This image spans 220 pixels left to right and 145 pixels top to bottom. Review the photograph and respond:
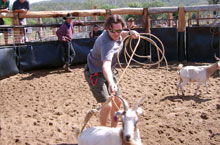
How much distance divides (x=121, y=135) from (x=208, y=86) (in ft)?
16.3

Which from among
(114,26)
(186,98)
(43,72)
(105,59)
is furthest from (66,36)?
(105,59)

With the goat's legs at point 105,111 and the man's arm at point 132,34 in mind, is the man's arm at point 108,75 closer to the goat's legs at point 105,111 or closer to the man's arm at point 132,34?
the goat's legs at point 105,111

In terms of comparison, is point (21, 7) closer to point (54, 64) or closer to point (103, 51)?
point (54, 64)

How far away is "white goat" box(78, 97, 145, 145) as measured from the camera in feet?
10.7

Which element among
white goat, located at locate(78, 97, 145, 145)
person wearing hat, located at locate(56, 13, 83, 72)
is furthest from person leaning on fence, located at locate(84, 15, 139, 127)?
person wearing hat, located at locate(56, 13, 83, 72)

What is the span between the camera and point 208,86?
7.84 meters

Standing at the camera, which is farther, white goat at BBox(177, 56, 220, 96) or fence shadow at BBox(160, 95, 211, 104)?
white goat at BBox(177, 56, 220, 96)

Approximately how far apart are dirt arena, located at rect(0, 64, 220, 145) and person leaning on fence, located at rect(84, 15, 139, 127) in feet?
3.47

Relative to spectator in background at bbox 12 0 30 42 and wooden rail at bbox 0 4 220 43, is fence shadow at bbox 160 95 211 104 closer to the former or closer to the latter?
wooden rail at bbox 0 4 220 43

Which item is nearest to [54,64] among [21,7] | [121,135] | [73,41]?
[73,41]

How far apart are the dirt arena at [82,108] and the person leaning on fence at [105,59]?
41.6 inches

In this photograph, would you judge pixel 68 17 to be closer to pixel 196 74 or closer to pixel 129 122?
pixel 196 74

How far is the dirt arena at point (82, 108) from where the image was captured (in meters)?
4.92

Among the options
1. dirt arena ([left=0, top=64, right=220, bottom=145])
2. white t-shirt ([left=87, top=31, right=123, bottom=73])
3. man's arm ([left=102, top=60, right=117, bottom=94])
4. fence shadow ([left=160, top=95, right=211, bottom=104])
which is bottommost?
fence shadow ([left=160, top=95, right=211, bottom=104])
